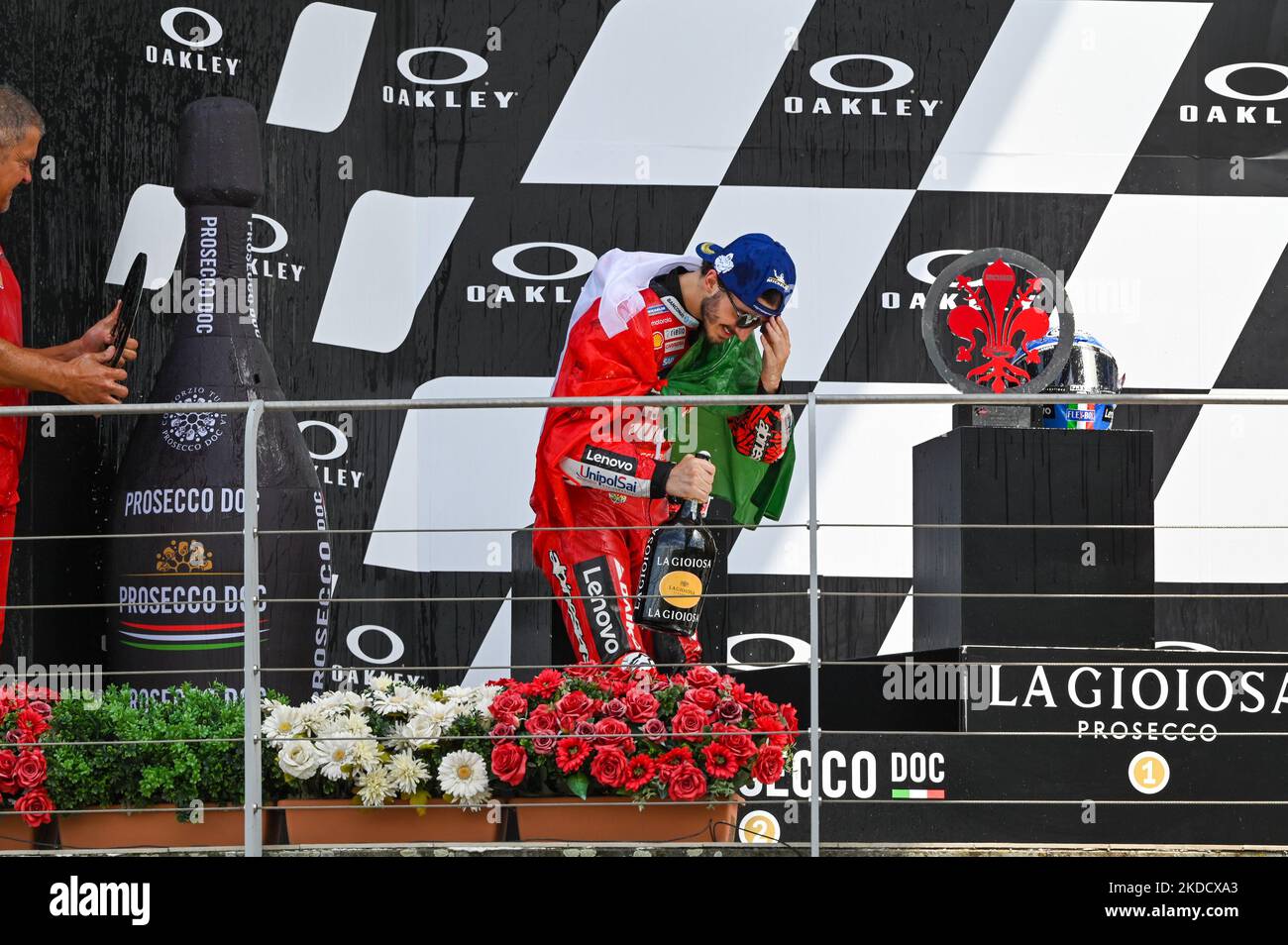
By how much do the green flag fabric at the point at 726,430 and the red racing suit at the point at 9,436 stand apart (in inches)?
60.6

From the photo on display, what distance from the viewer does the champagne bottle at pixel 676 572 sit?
13.1 feet

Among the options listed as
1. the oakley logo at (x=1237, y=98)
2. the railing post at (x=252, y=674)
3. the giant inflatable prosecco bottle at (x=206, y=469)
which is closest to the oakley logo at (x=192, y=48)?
the giant inflatable prosecco bottle at (x=206, y=469)

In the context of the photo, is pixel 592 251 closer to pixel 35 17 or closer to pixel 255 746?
pixel 35 17

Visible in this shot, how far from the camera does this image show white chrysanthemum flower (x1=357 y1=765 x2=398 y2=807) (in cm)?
345

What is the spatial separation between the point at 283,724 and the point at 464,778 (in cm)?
37

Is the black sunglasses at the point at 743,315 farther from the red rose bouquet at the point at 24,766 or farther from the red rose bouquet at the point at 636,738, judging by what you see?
the red rose bouquet at the point at 24,766

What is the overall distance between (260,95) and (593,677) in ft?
7.62

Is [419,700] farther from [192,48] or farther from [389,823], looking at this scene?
[192,48]

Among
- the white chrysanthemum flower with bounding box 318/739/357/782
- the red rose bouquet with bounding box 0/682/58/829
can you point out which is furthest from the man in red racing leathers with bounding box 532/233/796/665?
the red rose bouquet with bounding box 0/682/58/829

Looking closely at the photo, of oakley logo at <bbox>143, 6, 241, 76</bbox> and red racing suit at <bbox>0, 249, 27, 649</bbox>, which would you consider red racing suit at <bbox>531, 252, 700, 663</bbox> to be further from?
oakley logo at <bbox>143, 6, 241, 76</bbox>

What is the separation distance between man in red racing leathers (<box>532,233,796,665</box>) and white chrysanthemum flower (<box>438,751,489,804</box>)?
616 mm

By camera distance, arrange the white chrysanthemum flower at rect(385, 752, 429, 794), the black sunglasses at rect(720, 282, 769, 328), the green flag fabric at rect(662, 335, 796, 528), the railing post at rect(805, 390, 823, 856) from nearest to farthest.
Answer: the railing post at rect(805, 390, 823, 856), the white chrysanthemum flower at rect(385, 752, 429, 794), the black sunglasses at rect(720, 282, 769, 328), the green flag fabric at rect(662, 335, 796, 528)
